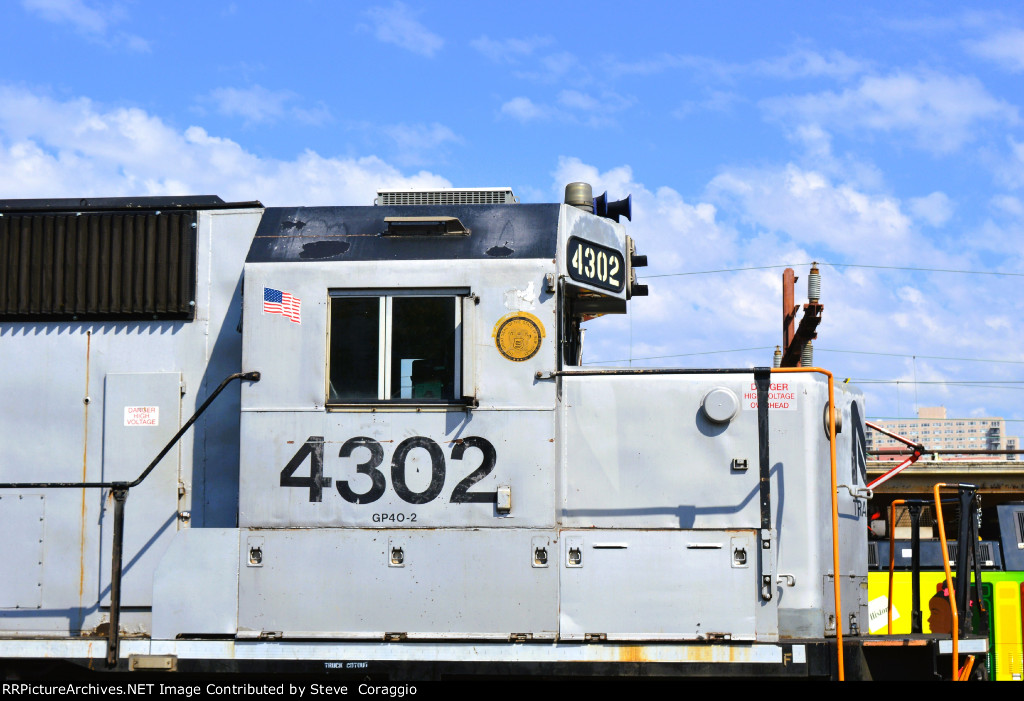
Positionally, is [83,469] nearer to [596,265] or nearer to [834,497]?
[596,265]

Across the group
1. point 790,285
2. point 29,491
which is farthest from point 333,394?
point 790,285

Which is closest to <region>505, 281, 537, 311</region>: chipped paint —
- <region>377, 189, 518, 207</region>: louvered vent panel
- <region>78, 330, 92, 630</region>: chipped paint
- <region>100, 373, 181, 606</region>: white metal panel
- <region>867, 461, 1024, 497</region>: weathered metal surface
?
<region>377, 189, 518, 207</region>: louvered vent panel

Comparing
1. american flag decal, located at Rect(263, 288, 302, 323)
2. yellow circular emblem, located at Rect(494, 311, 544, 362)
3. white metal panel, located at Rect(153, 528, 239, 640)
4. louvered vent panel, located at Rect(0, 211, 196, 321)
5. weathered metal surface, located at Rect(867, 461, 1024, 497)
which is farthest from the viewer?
weathered metal surface, located at Rect(867, 461, 1024, 497)

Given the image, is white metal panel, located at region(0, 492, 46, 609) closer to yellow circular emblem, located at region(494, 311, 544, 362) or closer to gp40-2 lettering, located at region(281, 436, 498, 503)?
gp40-2 lettering, located at region(281, 436, 498, 503)

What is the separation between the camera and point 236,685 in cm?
633

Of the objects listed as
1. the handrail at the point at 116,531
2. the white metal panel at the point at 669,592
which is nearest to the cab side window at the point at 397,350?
the handrail at the point at 116,531

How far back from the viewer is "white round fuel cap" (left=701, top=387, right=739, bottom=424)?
675 cm

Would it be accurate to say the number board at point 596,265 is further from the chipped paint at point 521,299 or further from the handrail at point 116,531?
the handrail at point 116,531

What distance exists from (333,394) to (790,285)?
3696 centimetres

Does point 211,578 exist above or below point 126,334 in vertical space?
below

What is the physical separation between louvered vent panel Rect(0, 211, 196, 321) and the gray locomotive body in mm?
17

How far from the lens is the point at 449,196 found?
7.58 m

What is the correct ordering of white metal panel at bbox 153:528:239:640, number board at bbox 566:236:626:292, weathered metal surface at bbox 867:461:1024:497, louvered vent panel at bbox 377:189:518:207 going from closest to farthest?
white metal panel at bbox 153:528:239:640
number board at bbox 566:236:626:292
louvered vent panel at bbox 377:189:518:207
weathered metal surface at bbox 867:461:1024:497

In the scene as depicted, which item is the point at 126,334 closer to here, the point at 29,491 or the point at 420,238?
the point at 29,491
